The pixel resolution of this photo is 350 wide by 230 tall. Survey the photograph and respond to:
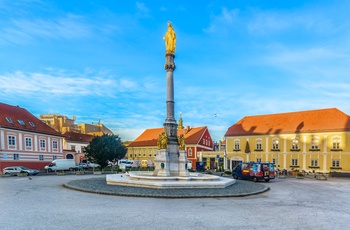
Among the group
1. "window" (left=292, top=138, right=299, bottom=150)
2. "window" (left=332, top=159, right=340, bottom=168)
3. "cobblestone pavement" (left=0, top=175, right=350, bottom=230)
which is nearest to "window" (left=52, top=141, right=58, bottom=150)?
"cobblestone pavement" (left=0, top=175, right=350, bottom=230)

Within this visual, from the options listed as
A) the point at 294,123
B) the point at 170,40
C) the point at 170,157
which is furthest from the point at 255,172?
the point at 294,123

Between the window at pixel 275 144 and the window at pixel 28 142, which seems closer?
the window at pixel 28 142

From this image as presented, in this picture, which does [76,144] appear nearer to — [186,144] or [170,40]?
[186,144]

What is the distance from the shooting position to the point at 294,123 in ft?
132

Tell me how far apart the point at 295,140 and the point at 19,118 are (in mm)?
45222

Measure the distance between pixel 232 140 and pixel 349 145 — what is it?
1790 centimetres

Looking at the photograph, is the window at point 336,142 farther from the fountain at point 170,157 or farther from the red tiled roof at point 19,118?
the red tiled roof at point 19,118

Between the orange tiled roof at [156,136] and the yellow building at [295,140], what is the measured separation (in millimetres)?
9459

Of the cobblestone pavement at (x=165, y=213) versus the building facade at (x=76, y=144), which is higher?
the cobblestone pavement at (x=165, y=213)

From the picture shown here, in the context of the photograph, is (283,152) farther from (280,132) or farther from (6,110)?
(6,110)

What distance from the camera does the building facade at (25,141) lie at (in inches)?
1332

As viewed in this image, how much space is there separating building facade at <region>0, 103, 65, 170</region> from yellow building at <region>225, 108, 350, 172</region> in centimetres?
3230

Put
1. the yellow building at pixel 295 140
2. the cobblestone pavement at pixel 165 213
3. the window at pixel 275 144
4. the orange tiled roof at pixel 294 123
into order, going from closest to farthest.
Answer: the cobblestone pavement at pixel 165 213 → the yellow building at pixel 295 140 → the orange tiled roof at pixel 294 123 → the window at pixel 275 144

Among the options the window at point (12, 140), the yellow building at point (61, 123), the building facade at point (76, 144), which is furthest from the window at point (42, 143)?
the yellow building at point (61, 123)
